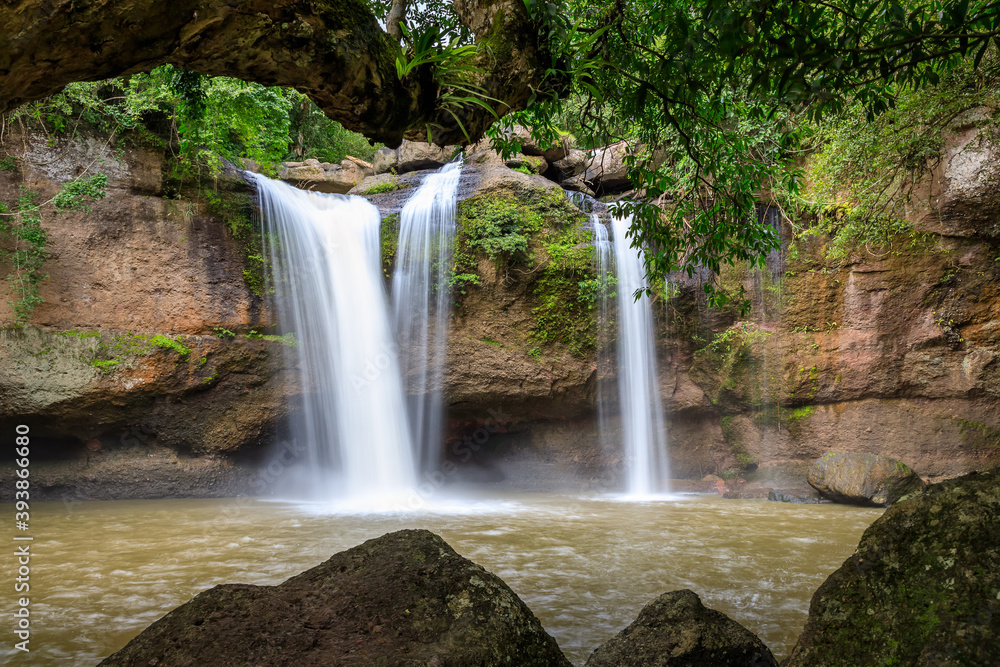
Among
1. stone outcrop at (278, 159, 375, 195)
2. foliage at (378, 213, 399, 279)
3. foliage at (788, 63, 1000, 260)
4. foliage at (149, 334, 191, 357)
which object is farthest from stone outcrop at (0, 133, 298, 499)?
foliage at (788, 63, 1000, 260)

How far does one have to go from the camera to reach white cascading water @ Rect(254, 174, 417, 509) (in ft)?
37.3

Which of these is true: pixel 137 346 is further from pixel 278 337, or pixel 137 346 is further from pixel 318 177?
pixel 318 177

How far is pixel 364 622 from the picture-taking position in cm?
238

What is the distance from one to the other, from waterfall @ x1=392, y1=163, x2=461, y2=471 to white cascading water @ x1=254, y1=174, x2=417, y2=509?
28cm

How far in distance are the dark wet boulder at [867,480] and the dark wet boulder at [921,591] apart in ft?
28.9

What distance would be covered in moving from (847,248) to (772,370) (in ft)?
8.95

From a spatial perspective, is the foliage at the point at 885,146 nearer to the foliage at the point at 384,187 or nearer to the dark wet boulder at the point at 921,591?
the dark wet boulder at the point at 921,591

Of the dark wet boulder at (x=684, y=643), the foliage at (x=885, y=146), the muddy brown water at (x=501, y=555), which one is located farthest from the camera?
the foliage at (x=885, y=146)

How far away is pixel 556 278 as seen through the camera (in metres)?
12.1

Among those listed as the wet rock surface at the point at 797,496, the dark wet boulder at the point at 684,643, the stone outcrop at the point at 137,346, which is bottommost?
the wet rock surface at the point at 797,496

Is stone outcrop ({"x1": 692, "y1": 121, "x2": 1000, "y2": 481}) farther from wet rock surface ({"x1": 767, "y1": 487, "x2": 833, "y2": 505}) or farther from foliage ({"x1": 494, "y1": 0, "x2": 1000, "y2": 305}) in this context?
foliage ({"x1": 494, "y1": 0, "x2": 1000, "y2": 305})

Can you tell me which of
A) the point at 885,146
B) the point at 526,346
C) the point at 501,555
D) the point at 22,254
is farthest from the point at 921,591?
the point at 22,254

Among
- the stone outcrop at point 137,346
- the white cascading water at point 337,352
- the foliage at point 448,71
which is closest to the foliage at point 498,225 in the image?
the white cascading water at point 337,352

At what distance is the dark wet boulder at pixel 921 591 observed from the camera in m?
1.83
